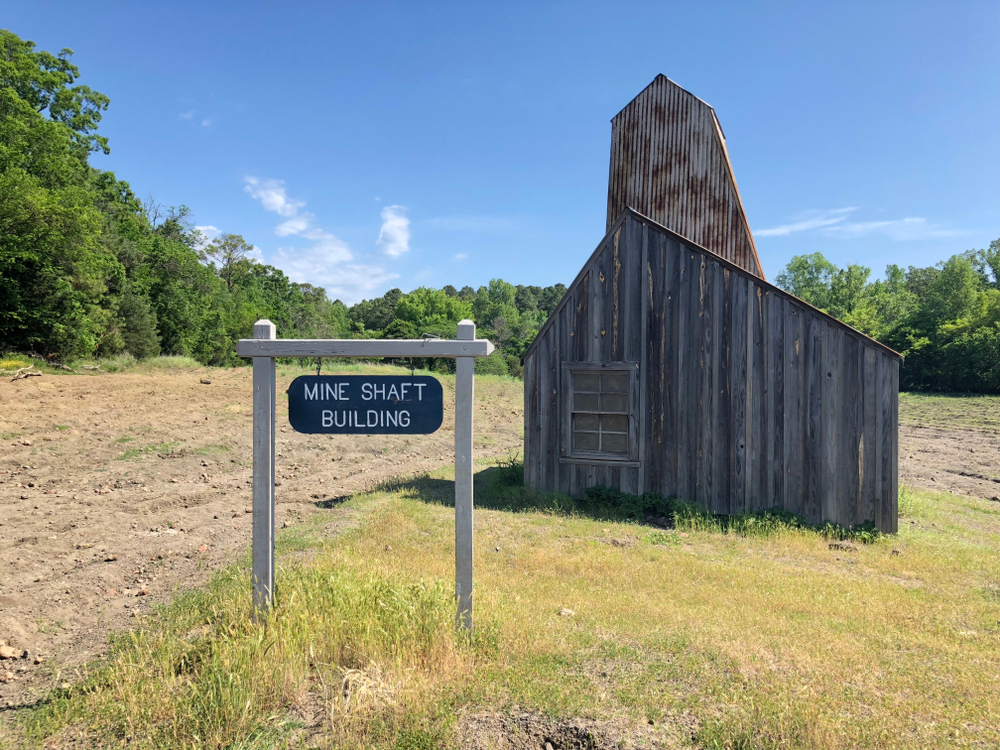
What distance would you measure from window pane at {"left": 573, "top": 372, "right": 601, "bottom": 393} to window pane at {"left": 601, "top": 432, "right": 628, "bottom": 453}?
2.81 ft

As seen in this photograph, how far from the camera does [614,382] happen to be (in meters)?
10.4

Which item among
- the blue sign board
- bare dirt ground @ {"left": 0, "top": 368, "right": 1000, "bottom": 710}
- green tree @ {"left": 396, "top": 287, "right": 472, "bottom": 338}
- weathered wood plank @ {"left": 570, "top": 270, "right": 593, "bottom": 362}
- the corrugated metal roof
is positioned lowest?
bare dirt ground @ {"left": 0, "top": 368, "right": 1000, "bottom": 710}

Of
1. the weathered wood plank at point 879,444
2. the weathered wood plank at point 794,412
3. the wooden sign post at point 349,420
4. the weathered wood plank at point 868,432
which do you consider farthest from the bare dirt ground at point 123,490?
the weathered wood plank at point 879,444

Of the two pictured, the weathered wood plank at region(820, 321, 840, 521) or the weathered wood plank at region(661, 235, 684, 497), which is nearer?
the weathered wood plank at region(820, 321, 840, 521)

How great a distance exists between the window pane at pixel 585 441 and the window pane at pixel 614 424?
9.0 inches

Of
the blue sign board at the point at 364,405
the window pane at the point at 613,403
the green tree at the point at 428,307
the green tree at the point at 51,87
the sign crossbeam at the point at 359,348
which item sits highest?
the green tree at the point at 51,87

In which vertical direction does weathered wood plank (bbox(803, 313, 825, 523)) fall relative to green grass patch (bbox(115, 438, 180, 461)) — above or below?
Result: above

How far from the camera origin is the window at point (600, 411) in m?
10.2

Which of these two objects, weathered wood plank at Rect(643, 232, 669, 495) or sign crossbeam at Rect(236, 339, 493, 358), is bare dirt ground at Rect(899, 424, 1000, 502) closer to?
weathered wood plank at Rect(643, 232, 669, 495)

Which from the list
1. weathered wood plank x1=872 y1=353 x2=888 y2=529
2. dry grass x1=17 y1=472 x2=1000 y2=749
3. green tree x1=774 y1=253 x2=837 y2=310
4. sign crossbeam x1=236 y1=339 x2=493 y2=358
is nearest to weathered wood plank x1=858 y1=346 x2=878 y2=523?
weathered wood plank x1=872 y1=353 x2=888 y2=529

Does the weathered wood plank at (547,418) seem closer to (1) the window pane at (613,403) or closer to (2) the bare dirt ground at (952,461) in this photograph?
(1) the window pane at (613,403)

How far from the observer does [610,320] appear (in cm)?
1041

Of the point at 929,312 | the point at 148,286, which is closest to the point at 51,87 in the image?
the point at 148,286

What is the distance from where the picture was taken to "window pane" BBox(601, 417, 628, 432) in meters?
10.4
